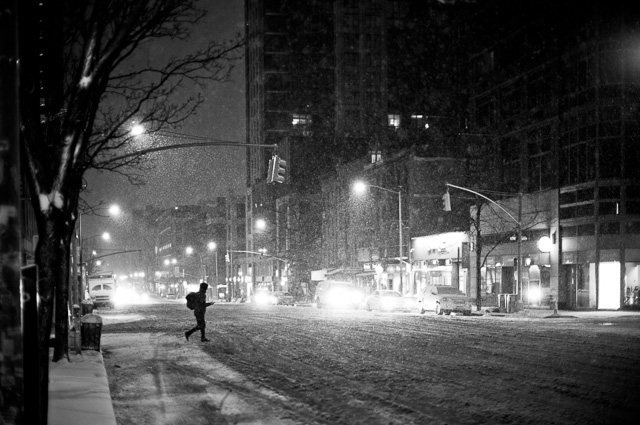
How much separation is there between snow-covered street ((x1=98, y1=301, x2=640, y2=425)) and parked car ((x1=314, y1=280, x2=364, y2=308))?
3379 cm

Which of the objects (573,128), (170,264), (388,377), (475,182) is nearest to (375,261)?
(475,182)

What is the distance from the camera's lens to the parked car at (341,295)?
61.2 m

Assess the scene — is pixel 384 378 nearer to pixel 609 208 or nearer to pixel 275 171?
pixel 275 171

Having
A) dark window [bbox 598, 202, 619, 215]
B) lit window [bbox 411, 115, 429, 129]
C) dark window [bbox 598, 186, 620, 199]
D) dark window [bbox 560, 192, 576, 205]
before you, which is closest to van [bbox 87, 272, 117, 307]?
dark window [bbox 560, 192, 576, 205]

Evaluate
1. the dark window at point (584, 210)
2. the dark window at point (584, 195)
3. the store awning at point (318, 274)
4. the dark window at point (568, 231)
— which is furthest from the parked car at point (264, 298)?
the dark window at point (584, 195)

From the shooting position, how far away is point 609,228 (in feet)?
163

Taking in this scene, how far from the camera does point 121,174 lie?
27.5m

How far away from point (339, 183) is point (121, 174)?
219ft

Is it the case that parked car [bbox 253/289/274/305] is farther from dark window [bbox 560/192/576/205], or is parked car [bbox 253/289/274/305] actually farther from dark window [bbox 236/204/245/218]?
dark window [bbox 236/204/245/218]

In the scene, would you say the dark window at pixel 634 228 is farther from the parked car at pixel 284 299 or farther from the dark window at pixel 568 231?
the parked car at pixel 284 299

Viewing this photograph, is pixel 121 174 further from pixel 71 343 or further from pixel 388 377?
pixel 388 377

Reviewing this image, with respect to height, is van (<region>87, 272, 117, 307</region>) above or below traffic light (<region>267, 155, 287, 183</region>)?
below

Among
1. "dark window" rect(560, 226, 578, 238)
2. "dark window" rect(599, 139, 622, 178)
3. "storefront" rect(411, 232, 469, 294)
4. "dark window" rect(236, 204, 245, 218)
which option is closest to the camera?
"dark window" rect(599, 139, 622, 178)

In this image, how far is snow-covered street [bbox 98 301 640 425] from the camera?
11477 mm
